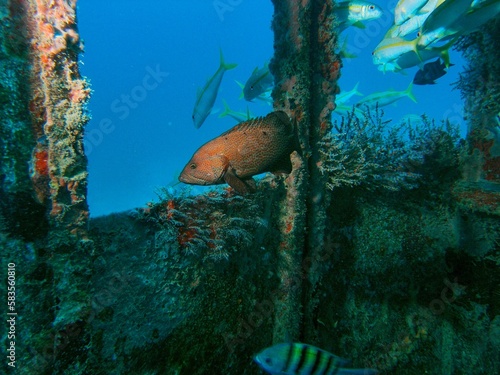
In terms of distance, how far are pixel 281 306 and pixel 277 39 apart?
290cm

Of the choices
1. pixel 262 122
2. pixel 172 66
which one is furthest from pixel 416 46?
pixel 172 66

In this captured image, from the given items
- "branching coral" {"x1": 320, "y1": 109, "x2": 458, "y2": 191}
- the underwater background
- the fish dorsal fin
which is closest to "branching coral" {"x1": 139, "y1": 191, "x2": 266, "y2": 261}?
the underwater background

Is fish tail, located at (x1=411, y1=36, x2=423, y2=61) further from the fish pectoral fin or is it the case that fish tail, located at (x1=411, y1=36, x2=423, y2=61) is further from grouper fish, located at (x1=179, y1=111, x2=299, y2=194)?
the fish pectoral fin

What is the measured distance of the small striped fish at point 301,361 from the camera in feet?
6.20

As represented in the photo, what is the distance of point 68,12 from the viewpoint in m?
1.72

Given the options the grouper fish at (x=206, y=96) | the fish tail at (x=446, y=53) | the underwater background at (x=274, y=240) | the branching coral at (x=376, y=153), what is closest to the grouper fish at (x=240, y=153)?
the underwater background at (x=274, y=240)

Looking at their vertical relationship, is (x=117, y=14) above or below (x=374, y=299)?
above

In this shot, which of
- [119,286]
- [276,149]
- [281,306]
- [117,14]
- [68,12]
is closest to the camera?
[68,12]

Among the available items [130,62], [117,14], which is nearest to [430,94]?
[130,62]

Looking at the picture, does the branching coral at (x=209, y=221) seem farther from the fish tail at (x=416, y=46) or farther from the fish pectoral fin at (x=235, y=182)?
the fish tail at (x=416, y=46)

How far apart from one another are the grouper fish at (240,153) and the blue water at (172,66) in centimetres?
8078

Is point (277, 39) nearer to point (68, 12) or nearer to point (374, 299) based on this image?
point (68, 12)

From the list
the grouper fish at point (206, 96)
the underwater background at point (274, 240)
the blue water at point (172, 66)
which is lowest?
the underwater background at point (274, 240)

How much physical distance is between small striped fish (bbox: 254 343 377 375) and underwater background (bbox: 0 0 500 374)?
1cm
